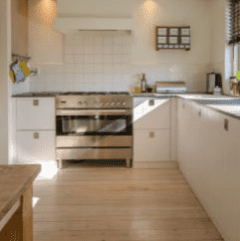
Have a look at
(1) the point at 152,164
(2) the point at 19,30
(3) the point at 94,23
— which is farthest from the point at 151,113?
(2) the point at 19,30

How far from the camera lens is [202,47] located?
4.48 meters

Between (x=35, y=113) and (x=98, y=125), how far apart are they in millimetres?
728

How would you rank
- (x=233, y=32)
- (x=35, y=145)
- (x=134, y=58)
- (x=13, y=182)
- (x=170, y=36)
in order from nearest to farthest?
(x=13, y=182)
(x=233, y=32)
(x=35, y=145)
(x=170, y=36)
(x=134, y=58)

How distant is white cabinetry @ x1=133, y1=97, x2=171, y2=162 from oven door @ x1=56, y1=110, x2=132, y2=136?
0.12 meters

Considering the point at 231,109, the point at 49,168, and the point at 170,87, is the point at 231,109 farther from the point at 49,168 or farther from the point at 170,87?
the point at 49,168

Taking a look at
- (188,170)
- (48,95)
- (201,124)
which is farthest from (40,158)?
(201,124)

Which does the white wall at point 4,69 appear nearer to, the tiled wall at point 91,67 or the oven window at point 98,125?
the oven window at point 98,125

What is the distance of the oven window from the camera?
3.94m

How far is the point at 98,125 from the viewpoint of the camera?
3.96 m

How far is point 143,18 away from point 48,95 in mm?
1598

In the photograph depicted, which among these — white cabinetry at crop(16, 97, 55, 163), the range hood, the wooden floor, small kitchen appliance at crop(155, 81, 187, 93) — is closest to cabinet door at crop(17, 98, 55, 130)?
white cabinetry at crop(16, 97, 55, 163)

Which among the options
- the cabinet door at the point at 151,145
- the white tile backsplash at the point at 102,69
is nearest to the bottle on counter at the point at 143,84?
the white tile backsplash at the point at 102,69

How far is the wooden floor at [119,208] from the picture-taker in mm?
2266

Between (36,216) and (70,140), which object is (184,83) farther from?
(36,216)
